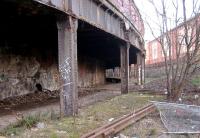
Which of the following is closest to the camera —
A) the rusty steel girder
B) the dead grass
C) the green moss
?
the dead grass

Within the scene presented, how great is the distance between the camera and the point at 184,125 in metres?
9.79

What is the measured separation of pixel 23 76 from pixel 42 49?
2.61m

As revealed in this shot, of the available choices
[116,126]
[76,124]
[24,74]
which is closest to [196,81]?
[24,74]

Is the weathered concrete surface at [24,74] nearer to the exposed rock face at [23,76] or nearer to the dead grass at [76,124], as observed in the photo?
the exposed rock face at [23,76]

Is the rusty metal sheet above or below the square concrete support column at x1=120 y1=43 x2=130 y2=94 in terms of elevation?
above

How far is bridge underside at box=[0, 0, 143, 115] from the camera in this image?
450 inches

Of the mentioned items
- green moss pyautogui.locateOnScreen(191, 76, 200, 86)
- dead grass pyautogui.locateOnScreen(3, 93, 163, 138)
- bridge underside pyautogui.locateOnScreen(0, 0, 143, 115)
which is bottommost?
dead grass pyautogui.locateOnScreen(3, 93, 163, 138)

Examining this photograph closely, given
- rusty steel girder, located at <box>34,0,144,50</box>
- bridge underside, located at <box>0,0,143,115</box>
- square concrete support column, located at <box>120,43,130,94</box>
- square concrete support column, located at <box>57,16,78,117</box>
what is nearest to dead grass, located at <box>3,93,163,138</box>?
square concrete support column, located at <box>57,16,78,117</box>

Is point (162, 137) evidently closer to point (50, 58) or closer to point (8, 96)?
point (8, 96)

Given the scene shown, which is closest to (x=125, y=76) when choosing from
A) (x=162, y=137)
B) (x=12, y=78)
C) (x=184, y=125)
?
(x=12, y=78)

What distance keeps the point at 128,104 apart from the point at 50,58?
30.1 feet

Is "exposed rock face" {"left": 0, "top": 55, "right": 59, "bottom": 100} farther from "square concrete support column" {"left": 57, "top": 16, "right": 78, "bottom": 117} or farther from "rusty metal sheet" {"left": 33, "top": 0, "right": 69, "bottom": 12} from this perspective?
"rusty metal sheet" {"left": 33, "top": 0, "right": 69, "bottom": 12}

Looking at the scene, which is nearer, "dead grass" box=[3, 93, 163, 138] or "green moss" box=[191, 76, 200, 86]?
"dead grass" box=[3, 93, 163, 138]

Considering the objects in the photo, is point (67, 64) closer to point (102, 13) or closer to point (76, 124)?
point (76, 124)
